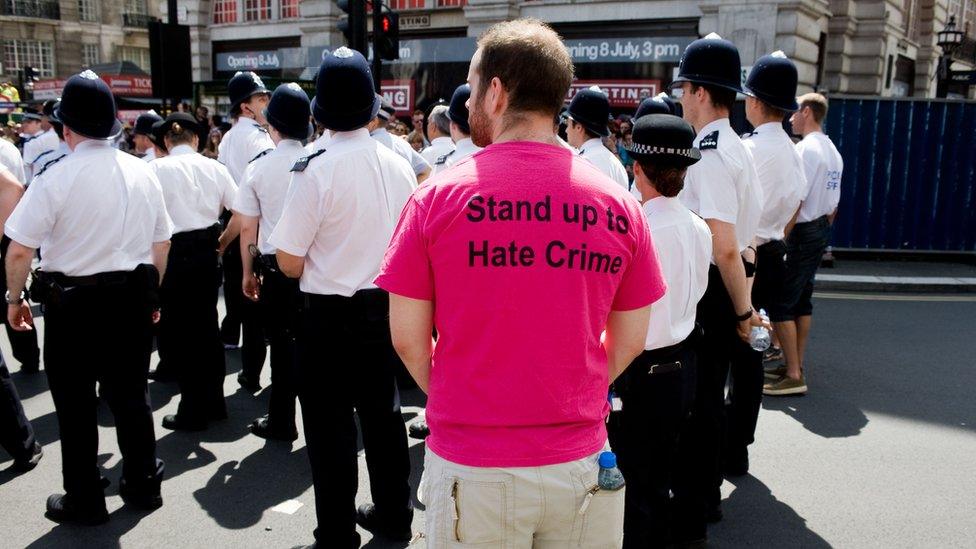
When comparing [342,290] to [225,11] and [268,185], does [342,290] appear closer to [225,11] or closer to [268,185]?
[268,185]

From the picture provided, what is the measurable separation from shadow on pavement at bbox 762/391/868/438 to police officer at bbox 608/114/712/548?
257 centimetres

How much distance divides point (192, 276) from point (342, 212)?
2304mm

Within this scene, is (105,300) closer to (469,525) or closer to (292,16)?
(469,525)

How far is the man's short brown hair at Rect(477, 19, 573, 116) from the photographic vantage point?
176 centimetres

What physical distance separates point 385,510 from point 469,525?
6.42 ft

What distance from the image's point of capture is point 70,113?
3705mm

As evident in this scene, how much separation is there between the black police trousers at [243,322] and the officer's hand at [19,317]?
151 centimetres

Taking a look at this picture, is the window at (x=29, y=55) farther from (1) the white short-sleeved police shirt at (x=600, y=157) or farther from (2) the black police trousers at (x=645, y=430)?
(2) the black police trousers at (x=645, y=430)

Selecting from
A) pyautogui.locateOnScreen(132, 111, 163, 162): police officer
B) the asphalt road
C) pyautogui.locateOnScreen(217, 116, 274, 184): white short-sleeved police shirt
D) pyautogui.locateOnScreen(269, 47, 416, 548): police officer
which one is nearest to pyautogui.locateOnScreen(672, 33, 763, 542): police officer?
the asphalt road

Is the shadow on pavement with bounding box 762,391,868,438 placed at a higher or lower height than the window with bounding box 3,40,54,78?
lower

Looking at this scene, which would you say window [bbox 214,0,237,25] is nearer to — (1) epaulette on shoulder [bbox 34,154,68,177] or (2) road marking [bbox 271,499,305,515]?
(1) epaulette on shoulder [bbox 34,154,68,177]

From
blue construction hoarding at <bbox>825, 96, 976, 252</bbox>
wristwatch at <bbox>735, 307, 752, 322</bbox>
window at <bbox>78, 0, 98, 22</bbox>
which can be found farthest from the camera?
window at <bbox>78, 0, 98, 22</bbox>

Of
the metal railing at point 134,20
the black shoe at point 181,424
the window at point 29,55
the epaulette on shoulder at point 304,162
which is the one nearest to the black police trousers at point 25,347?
the black shoe at point 181,424

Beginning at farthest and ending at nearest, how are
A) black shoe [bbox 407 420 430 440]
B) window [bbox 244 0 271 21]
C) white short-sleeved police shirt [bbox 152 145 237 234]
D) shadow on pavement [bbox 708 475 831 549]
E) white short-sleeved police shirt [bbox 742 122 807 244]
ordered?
1. window [bbox 244 0 271 21]
2. white short-sleeved police shirt [bbox 152 145 237 234]
3. black shoe [bbox 407 420 430 440]
4. white short-sleeved police shirt [bbox 742 122 807 244]
5. shadow on pavement [bbox 708 475 831 549]
